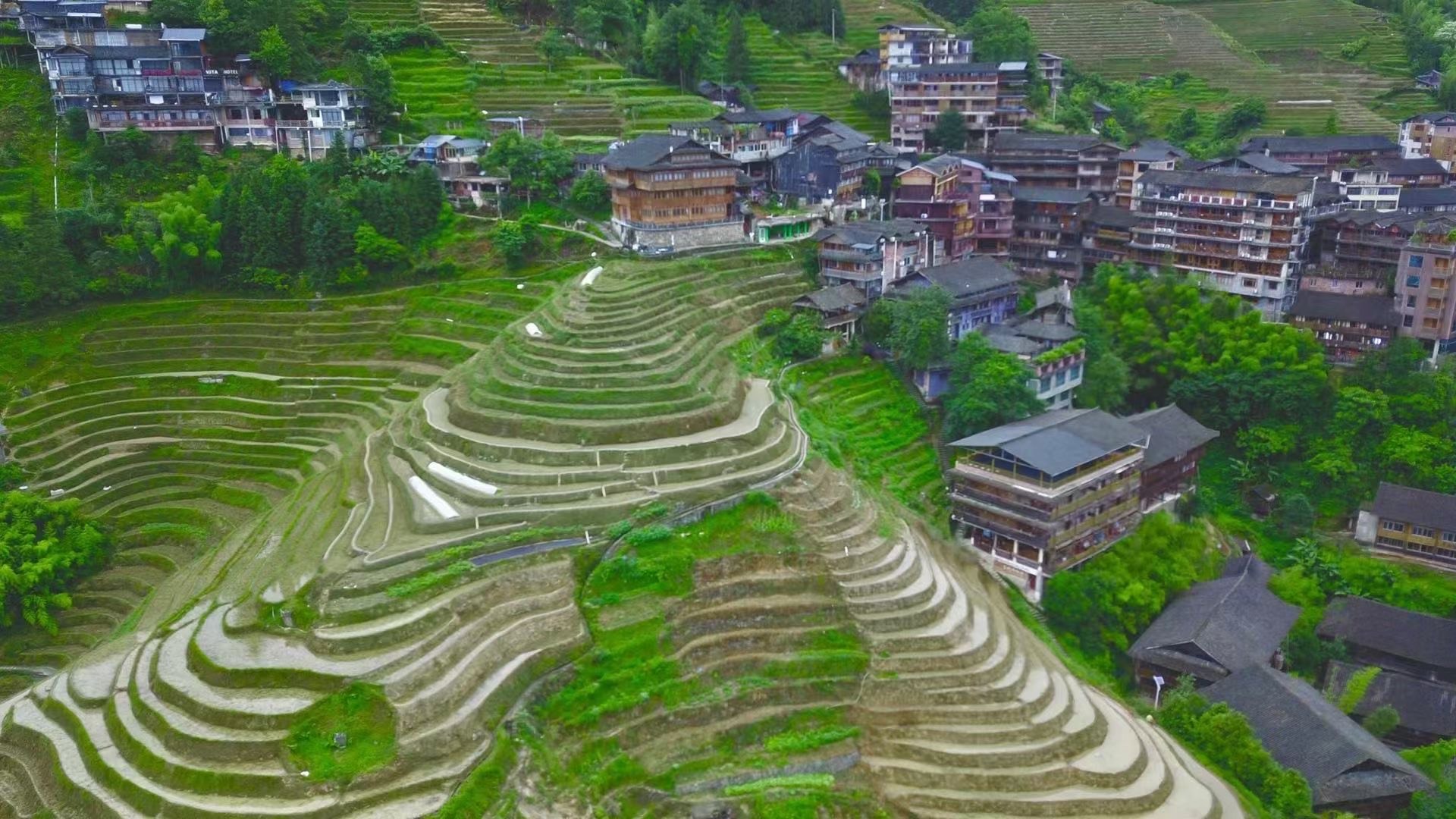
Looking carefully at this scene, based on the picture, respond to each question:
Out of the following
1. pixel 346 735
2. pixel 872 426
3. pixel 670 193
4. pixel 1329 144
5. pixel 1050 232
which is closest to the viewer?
pixel 346 735

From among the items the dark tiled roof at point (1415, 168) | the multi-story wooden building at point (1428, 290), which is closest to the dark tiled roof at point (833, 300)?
the multi-story wooden building at point (1428, 290)

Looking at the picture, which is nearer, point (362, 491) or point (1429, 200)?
point (362, 491)

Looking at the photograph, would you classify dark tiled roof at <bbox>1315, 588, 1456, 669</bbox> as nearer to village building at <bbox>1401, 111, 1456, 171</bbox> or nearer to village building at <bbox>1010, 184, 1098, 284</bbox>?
village building at <bbox>1010, 184, 1098, 284</bbox>

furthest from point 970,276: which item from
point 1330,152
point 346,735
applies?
point 346,735

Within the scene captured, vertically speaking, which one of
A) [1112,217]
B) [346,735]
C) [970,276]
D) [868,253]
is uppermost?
[1112,217]

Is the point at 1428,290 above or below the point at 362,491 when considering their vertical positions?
above

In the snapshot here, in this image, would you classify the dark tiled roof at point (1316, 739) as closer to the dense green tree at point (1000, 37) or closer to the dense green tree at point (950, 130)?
the dense green tree at point (950, 130)

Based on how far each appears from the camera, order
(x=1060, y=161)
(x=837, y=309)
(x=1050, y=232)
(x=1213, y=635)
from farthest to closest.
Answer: (x=1060, y=161), (x=1050, y=232), (x=837, y=309), (x=1213, y=635)

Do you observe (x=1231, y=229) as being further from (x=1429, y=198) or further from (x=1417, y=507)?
(x=1417, y=507)
